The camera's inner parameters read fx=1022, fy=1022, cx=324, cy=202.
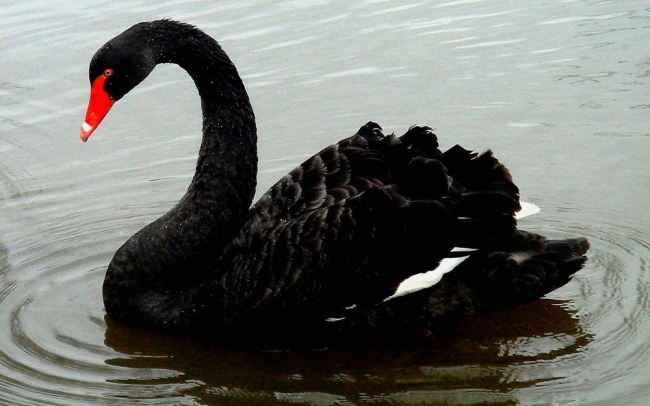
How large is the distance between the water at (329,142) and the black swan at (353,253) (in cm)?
15

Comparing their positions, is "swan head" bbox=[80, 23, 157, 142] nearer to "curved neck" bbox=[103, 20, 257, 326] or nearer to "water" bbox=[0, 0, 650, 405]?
"curved neck" bbox=[103, 20, 257, 326]

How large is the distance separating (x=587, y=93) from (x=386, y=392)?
10.9 feet

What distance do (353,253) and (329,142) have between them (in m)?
2.19

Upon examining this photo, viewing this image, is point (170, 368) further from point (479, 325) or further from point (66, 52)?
point (66, 52)

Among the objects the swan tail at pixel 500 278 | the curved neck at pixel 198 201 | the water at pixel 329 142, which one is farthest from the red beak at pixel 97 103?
the swan tail at pixel 500 278

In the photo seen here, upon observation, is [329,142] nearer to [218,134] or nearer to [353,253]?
[218,134]

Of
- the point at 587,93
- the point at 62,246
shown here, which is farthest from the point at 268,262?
the point at 587,93

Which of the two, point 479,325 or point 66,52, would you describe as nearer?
point 479,325

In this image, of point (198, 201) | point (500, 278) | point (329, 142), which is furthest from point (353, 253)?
point (329, 142)

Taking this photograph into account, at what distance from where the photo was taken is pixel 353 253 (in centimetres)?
415

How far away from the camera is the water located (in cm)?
400

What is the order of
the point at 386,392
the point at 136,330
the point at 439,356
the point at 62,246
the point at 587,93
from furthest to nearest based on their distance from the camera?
the point at 587,93, the point at 62,246, the point at 136,330, the point at 439,356, the point at 386,392

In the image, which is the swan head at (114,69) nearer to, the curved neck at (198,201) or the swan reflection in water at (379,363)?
the curved neck at (198,201)

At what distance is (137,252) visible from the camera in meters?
4.59
